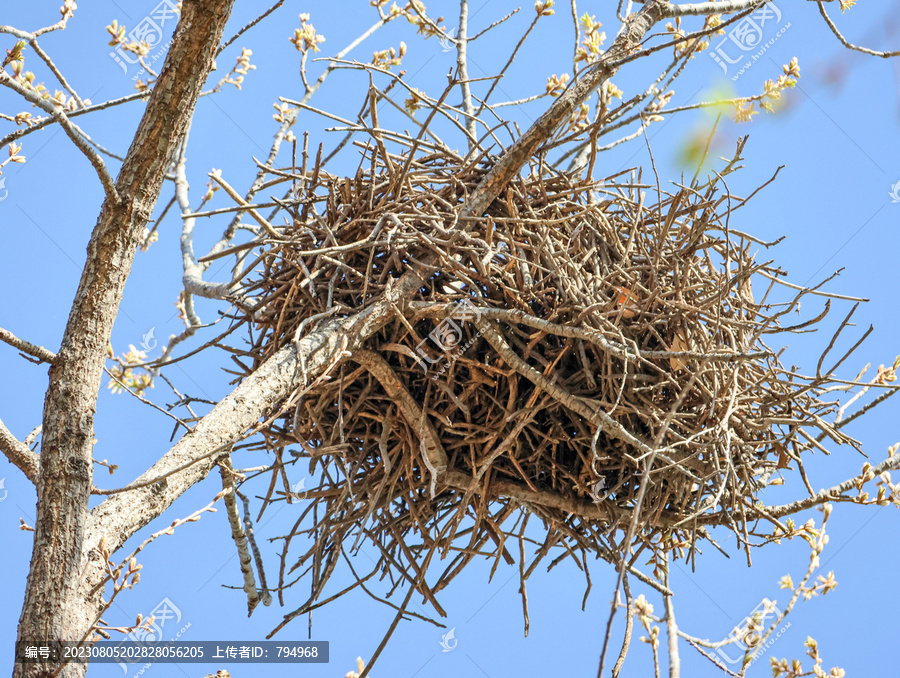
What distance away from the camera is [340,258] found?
1760 millimetres

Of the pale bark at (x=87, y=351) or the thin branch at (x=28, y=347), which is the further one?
the thin branch at (x=28, y=347)

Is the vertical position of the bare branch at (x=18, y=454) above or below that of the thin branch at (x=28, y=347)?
below

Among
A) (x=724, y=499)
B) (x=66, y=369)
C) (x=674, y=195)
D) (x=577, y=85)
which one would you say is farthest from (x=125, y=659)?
(x=674, y=195)

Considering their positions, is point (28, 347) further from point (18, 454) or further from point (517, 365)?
point (517, 365)

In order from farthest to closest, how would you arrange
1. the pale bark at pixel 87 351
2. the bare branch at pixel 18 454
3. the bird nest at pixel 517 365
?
the bird nest at pixel 517 365
the bare branch at pixel 18 454
the pale bark at pixel 87 351

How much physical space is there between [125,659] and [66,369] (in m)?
0.46

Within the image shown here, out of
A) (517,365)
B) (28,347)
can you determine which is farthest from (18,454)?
(517,365)

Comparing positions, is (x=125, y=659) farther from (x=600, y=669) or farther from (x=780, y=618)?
(x=780, y=618)

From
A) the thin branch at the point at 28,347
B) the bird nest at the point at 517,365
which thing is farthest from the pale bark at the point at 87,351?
the bird nest at the point at 517,365

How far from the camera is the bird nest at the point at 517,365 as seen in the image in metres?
1.66

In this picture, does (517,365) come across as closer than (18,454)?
No

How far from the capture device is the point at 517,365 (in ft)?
5.40

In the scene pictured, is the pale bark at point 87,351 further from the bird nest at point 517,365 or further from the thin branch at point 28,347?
the bird nest at point 517,365

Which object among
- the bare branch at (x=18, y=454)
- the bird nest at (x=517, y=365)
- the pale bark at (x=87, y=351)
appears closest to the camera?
the pale bark at (x=87, y=351)
